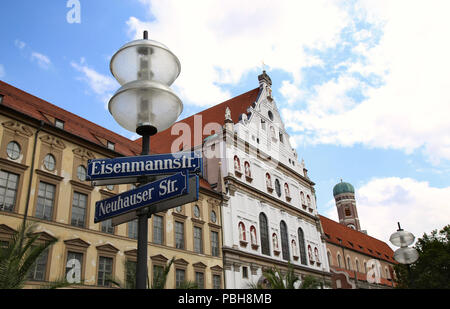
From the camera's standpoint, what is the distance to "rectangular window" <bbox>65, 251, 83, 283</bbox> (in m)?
19.3

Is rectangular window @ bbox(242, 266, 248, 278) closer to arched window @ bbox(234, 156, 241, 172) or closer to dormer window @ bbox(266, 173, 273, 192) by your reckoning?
arched window @ bbox(234, 156, 241, 172)

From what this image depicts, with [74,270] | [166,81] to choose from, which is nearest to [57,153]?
[74,270]

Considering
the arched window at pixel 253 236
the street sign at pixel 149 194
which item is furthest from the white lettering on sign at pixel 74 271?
the arched window at pixel 253 236

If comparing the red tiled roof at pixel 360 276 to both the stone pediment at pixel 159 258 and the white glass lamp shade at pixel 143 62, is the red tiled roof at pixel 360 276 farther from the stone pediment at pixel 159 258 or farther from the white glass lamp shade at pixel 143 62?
the white glass lamp shade at pixel 143 62

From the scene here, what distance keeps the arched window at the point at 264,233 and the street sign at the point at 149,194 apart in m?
29.6

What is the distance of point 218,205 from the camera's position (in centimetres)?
3123

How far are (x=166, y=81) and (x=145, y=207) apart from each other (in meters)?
1.93

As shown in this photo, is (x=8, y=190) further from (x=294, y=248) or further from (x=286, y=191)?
(x=286, y=191)

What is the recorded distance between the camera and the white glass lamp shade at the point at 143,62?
5766 millimetres

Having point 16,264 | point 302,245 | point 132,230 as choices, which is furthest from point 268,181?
point 16,264

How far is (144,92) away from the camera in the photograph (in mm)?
5371

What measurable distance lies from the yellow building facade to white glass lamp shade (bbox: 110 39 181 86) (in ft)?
37.1
